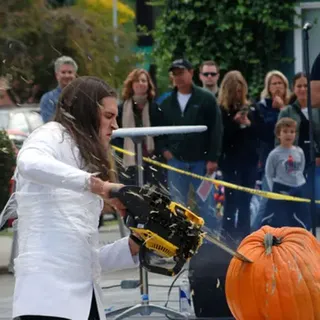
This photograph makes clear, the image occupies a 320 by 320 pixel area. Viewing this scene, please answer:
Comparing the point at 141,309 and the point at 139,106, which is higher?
the point at 139,106

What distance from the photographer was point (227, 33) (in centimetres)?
2020

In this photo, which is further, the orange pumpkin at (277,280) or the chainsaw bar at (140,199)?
the orange pumpkin at (277,280)

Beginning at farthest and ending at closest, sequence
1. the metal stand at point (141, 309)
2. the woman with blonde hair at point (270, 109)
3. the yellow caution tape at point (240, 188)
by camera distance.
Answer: the woman with blonde hair at point (270, 109), the yellow caution tape at point (240, 188), the metal stand at point (141, 309)

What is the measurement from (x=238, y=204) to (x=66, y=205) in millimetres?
6986

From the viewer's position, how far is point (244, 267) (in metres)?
6.87

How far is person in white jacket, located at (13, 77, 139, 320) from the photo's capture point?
4.65 metres

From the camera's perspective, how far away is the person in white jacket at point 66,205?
4652 mm

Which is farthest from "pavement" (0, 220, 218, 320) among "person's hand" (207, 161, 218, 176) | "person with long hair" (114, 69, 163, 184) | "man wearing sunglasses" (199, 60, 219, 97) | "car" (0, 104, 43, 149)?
"car" (0, 104, 43, 149)

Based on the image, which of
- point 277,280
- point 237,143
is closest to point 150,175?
point 237,143

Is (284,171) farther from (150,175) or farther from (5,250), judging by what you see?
(5,250)

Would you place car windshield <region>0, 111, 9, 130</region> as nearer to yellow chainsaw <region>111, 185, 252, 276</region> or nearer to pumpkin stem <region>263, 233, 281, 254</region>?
pumpkin stem <region>263, 233, 281, 254</region>

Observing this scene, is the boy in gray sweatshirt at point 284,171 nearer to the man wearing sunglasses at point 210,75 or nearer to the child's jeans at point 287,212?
the child's jeans at point 287,212

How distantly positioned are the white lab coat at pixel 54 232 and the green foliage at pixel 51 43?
8151 mm

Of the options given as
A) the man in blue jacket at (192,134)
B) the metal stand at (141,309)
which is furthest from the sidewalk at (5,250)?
the metal stand at (141,309)
